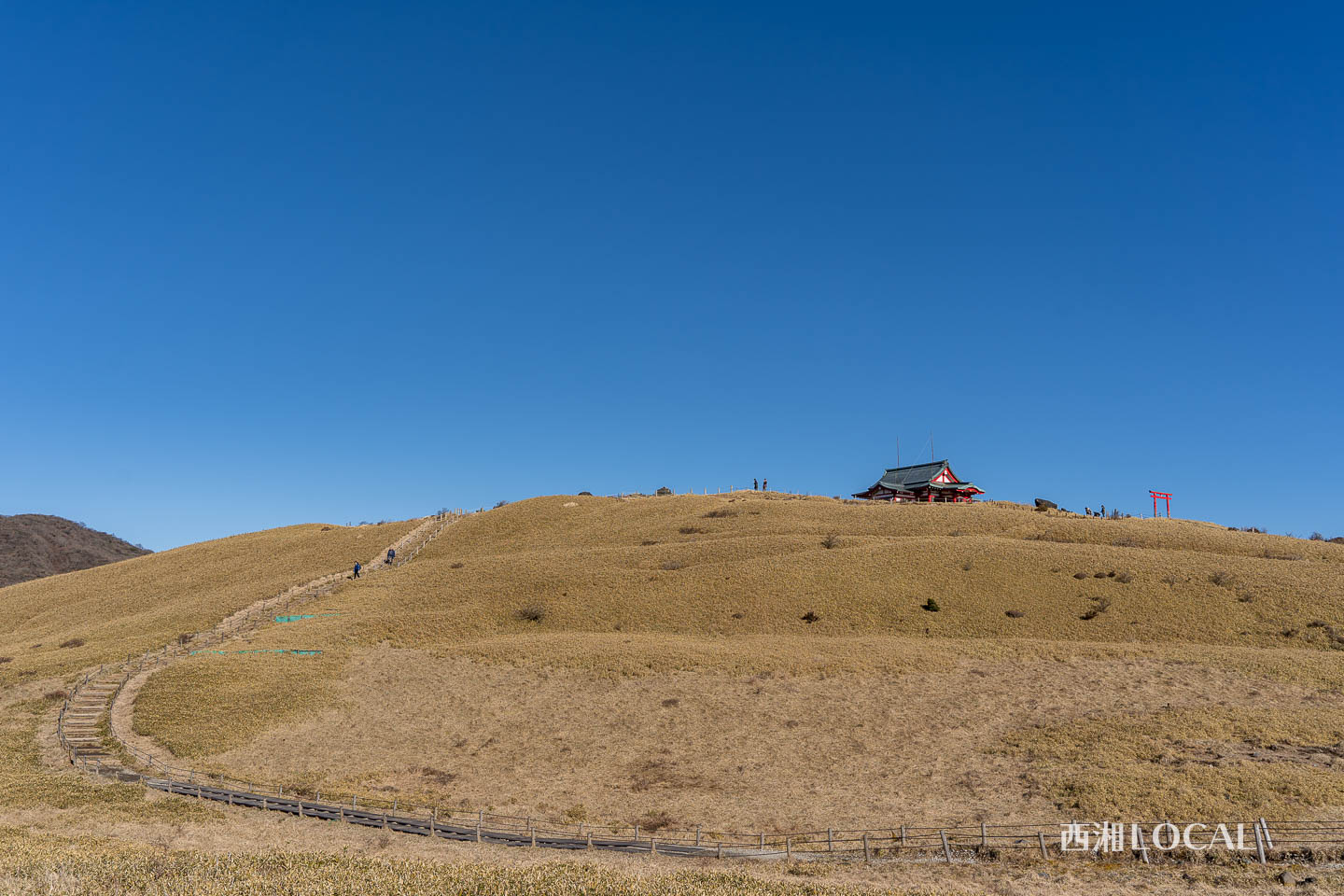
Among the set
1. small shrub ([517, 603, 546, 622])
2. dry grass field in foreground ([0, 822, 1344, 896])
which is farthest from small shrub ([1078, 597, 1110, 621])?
small shrub ([517, 603, 546, 622])

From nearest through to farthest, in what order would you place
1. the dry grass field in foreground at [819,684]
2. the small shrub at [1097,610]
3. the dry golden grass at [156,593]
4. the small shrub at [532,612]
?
the dry grass field in foreground at [819,684], the small shrub at [1097,610], the dry golden grass at [156,593], the small shrub at [532,612]

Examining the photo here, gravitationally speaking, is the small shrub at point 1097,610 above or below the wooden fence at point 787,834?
above

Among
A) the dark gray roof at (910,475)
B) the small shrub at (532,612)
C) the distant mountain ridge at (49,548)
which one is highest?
the dark gray roof at (910,475)

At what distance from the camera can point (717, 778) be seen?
33094 millimetres

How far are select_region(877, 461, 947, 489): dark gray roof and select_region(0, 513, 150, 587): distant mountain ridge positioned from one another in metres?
128

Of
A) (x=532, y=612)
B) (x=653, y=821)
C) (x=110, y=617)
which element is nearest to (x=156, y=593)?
(x=110, y=617)

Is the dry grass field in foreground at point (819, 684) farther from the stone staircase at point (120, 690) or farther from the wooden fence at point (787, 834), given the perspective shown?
the stone staircase at point (120, 690)

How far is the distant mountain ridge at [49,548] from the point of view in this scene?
121312 mm

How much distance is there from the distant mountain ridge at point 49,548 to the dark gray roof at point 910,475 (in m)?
128

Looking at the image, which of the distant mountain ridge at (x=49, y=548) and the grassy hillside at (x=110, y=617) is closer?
the grassy hillside at (x=110, y=617)

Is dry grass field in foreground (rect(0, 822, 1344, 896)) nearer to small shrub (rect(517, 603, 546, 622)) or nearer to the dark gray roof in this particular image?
small shrub (rect(517, 603, 546, 622))

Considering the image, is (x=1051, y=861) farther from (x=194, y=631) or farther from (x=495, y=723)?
(x=194, y=631)

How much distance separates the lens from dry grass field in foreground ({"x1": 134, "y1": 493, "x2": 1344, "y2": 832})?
3095 centimetres

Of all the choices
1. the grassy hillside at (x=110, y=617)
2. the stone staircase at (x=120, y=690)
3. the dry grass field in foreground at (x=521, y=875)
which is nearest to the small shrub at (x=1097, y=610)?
the dry grass field in foreground at (x=521, y=875)
